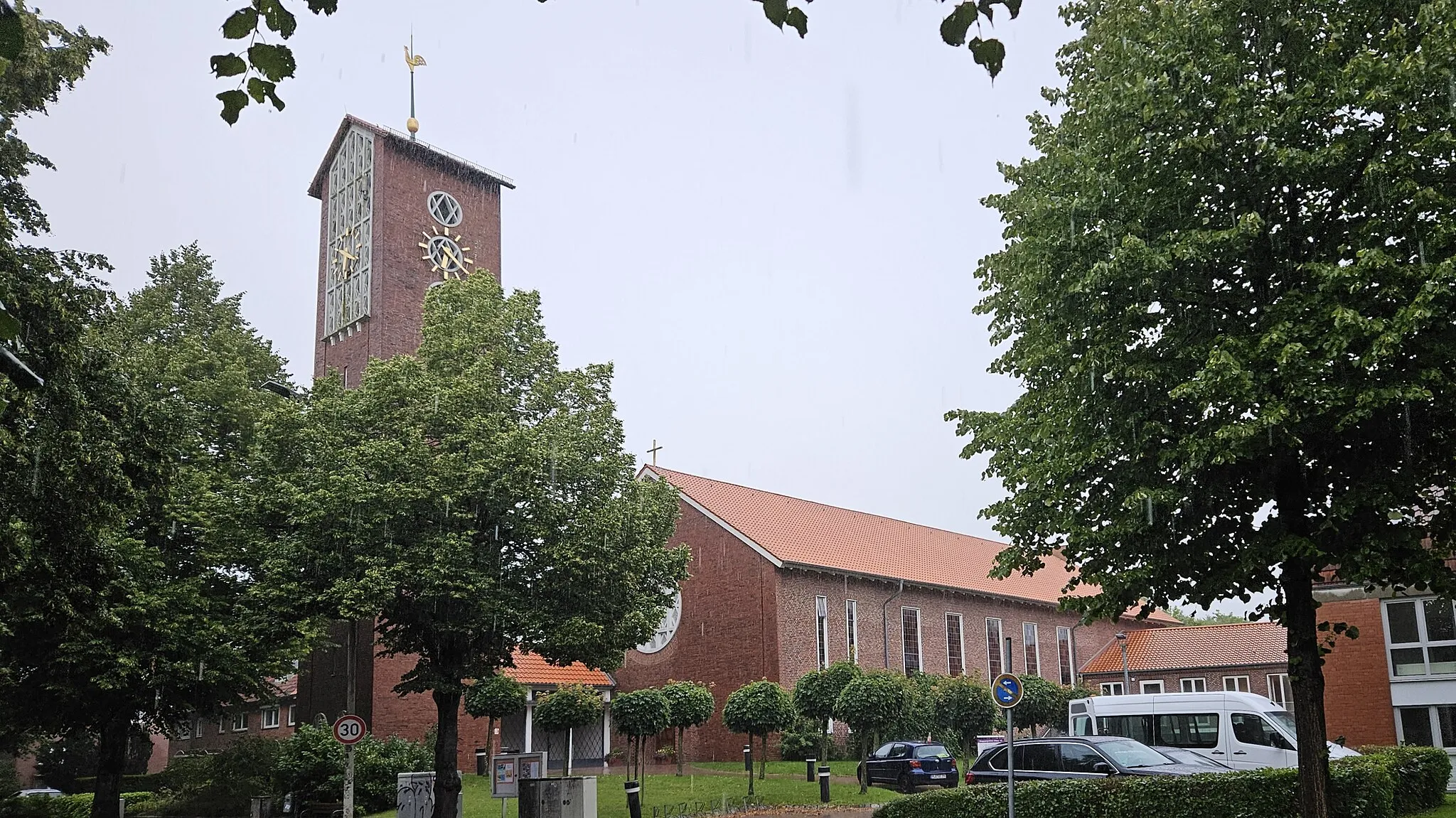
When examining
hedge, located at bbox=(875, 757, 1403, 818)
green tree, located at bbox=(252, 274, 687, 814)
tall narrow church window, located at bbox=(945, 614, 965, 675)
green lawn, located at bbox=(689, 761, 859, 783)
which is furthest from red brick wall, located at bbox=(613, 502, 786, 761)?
hedge, located at bbox=(875, 757, 1403, 818)

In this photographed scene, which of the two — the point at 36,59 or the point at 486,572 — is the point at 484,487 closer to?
the point at 486,572

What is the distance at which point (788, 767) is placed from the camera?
34031mm

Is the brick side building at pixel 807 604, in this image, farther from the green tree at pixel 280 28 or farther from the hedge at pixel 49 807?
the green tree at pixel 280 28

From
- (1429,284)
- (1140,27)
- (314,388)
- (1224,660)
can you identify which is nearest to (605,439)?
(314,388)

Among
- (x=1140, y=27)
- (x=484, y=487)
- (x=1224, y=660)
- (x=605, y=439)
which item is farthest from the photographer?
(x=1224, y=660)

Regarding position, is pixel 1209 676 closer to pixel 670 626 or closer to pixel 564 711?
pixel 670 626

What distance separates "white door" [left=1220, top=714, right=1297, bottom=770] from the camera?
74.0 feet

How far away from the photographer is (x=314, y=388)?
79.6 ft

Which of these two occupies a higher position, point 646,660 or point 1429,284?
point 1429,284

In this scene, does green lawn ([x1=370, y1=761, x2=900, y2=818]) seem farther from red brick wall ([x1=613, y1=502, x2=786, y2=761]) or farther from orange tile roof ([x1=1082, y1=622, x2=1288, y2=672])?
orange tile roof ([x1=1082, y1=622, x2=1288, y2=672])

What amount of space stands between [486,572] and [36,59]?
10891 mm

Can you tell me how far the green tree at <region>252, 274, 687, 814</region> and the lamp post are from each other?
2323 centimetres

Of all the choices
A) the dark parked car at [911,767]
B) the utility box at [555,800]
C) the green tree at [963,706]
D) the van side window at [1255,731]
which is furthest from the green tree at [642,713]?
the green tree at [963,706]

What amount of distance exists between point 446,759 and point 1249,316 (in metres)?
15.8
